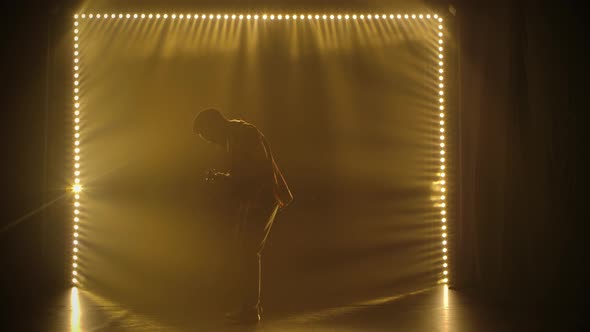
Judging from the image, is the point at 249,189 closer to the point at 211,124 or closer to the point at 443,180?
the point at 211,124

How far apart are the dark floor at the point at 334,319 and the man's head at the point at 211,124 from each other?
1.17 m

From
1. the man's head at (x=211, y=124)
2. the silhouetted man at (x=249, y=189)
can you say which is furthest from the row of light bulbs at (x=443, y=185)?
the man's head at (x=211, y=124)

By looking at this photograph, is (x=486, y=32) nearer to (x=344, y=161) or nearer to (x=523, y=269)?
(x=344, y=161)

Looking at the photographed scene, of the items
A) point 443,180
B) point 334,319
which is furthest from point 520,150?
point 334,319

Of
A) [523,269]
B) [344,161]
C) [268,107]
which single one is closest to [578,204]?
[523,269]

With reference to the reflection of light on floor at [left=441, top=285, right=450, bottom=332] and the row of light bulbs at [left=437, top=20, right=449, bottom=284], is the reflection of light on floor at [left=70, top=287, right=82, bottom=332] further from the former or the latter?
the row of light bulbs at [left=437, top=20, right=449, bottom=284]

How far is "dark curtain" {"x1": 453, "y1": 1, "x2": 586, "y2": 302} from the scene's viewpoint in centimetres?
344

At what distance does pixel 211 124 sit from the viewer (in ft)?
10.9

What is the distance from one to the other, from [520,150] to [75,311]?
10.8 ft

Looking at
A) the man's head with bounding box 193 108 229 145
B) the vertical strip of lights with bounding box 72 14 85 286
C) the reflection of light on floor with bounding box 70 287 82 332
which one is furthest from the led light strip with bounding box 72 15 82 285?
the man's head with bounding box 193 108 229 145

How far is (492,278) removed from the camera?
410 centimetres

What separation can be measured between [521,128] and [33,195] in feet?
12.7

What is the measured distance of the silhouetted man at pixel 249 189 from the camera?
3244 mm

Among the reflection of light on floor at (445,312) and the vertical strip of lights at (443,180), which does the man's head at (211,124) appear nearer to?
the reflection of light on floor at (445,312)
